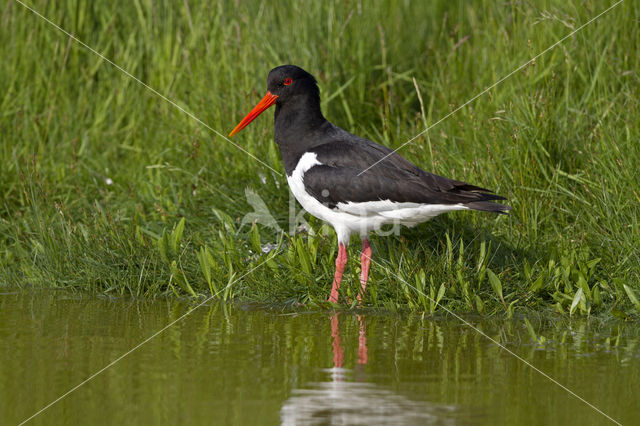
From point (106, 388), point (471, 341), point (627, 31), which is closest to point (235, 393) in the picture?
point (106, 388)

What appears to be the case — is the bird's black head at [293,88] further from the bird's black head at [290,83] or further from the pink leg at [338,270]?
the pink leg at [338,270]

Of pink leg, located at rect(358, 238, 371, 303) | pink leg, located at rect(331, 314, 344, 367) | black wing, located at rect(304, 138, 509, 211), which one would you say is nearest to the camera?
pink leg, located at rect(331, 314, 344, 367)

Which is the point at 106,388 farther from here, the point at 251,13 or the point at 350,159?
the point at 251,13

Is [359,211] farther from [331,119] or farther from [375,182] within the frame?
[331,119]

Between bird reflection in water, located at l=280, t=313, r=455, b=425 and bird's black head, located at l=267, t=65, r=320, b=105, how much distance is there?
2.39m

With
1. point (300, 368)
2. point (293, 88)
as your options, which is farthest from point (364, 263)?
point (300, 368)

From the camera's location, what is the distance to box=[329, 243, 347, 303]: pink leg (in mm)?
5098

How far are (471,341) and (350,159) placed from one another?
57.2 inches

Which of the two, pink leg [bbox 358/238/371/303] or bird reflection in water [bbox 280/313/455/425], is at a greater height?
pink leg [bbox 358/238/371/303]

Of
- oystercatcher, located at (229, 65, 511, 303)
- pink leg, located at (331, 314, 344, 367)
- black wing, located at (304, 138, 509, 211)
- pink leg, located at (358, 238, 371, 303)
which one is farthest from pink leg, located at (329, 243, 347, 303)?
black wing, located at (304, 138, 509, 211)

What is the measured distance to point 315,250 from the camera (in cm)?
538

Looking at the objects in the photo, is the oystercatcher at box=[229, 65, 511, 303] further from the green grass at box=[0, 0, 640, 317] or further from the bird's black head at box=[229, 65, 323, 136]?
the green grass at box=[0, 0, 640, 317]

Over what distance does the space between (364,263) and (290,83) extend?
4.35ft

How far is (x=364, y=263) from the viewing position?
5215 mm
